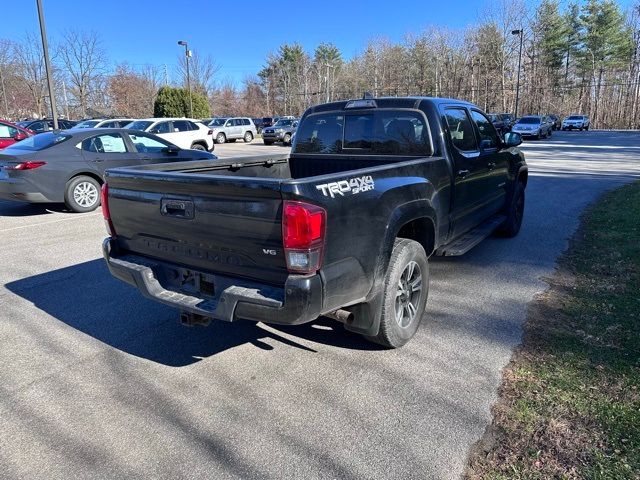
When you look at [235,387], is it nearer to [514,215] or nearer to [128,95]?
[514,215]

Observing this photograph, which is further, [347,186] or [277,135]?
[277,135]

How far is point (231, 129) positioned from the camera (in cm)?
3412

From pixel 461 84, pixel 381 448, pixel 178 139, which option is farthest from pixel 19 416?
pixel 461 84

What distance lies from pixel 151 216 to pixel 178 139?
18614 mm

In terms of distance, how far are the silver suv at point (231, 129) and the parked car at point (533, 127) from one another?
64.9 feet

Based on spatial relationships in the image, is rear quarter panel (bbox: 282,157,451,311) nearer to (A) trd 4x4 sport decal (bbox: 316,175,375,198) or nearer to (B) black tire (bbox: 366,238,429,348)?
(A) trd 4x4 sport decal (bbox: 316,175,375,198)

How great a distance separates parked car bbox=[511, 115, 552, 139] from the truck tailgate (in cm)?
3500

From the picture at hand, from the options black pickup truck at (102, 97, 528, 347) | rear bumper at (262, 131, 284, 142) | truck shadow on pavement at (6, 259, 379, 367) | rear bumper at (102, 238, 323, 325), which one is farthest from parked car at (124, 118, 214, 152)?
rear bumper at (102, 238, 323, 325)

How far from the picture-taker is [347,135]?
495 cm

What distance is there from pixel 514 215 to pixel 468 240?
2287 millimetres

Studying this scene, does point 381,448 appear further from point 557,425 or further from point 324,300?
point 557,425

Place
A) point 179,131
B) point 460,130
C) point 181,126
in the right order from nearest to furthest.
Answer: point 460,130, point 179,131, point 181,126

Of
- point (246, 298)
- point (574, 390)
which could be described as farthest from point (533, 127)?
point (246, 298)

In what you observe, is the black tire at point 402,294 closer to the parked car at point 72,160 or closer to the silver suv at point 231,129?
the parked car at point 72,160
